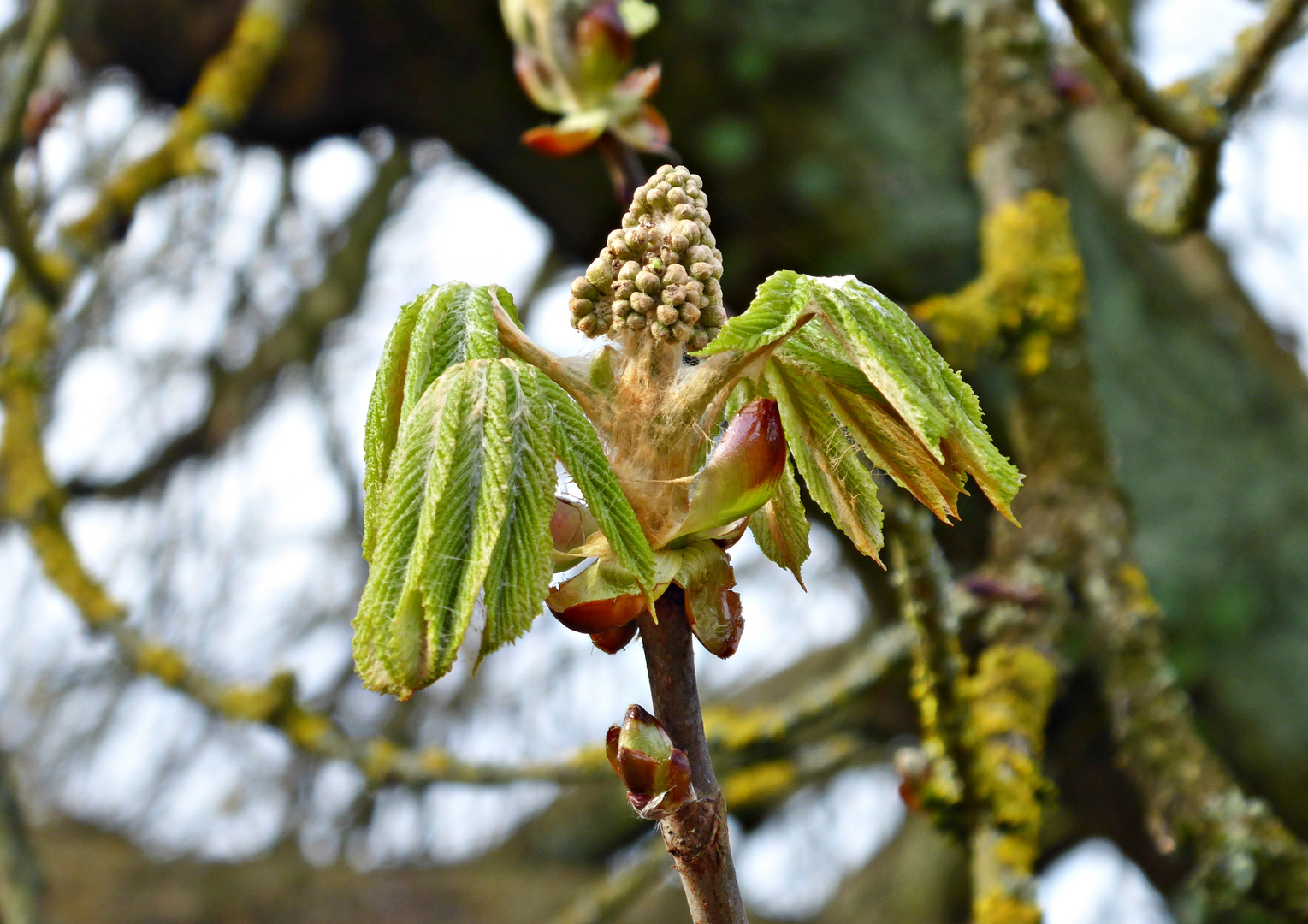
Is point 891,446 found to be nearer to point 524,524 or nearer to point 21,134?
point 524,524

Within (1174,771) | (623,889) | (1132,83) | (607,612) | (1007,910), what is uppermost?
(607,612)

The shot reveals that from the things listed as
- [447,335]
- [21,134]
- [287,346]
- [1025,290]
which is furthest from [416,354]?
[287,346]

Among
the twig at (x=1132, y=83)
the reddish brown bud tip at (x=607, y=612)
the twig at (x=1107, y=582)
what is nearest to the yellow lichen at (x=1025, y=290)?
the twig at (x=1107, y=582)

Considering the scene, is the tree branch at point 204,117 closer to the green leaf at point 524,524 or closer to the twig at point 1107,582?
the twig at point 1107,582

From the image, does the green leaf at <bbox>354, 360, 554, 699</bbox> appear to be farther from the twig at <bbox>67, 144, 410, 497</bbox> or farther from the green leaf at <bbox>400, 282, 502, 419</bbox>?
the twig at <bbox>67, 144, 410, 497</bbox>

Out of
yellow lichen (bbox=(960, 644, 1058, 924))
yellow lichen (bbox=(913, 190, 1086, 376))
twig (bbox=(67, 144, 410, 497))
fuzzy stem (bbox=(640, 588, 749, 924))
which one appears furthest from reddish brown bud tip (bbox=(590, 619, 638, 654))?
twig (bbox=(67, 144, 410, 497))

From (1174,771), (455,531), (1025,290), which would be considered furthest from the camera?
(1025,290)

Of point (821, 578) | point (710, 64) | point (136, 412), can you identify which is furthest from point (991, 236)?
point (136, 412)
